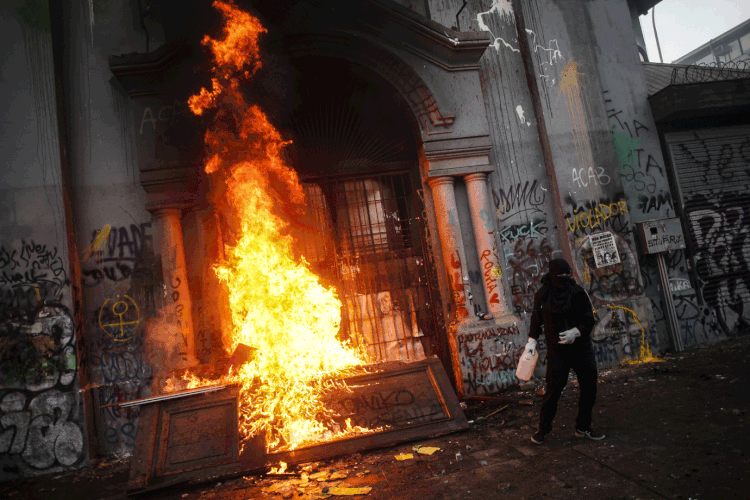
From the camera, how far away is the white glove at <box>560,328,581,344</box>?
14.2 ft

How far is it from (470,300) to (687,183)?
569cm

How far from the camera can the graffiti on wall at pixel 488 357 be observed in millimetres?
6922

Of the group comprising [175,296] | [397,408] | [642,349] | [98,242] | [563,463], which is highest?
[98,242]

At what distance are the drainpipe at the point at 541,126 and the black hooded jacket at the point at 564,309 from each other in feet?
11.7

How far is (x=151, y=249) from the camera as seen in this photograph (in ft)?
23.0

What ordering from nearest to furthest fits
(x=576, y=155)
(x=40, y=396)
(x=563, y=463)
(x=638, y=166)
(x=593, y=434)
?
(x=563, y=463), (x=593, y=434), (x=40, y=396), (x=576, y=155), (x=638, y=166)

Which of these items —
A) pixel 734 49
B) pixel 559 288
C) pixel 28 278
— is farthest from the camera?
pixel 734 49

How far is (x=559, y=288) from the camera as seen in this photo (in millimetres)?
4555

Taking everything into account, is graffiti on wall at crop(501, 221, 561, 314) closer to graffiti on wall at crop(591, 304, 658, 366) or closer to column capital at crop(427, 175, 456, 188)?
graffiti on wall at crop(591, 304, 658, 366)

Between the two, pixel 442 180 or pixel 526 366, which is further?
pixel 442 180

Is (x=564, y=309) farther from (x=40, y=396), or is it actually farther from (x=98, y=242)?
(x=40, y=396)

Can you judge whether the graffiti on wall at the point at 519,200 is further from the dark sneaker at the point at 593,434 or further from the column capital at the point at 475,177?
the dark sneaker at the point at 593,434

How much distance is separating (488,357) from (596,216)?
3.49 meters

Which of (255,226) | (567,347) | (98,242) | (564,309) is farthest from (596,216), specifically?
(98,242)
